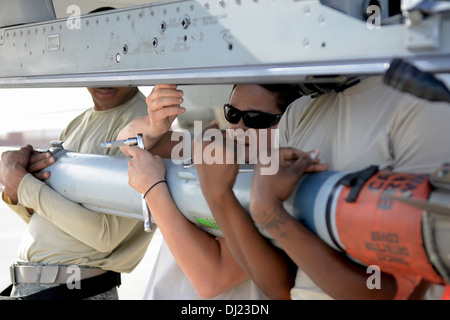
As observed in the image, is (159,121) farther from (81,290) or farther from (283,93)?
(81,290)

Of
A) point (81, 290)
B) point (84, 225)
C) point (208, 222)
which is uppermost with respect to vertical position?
point (208, 222)

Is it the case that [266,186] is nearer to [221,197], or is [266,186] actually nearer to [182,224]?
[221,197]

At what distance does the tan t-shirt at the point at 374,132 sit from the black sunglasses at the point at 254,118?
229mm

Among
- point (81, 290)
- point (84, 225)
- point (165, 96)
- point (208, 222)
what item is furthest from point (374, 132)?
point (81, 290)

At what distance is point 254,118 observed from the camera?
5.27ft

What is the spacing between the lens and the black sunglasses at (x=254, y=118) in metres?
1.60

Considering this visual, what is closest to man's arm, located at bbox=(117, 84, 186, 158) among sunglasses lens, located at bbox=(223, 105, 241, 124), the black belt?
sunglasses lens, located at bbox=(223, 105, 241, 124)

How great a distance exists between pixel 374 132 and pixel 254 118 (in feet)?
1.58

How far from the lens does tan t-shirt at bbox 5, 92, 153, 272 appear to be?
1933 mm

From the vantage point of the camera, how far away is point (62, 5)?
259cm

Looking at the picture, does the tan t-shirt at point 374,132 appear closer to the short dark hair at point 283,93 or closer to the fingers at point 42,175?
the short dark hair at point 283,93

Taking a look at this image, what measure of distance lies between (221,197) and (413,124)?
1.39ft

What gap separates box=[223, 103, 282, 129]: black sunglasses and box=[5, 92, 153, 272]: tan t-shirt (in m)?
0.57

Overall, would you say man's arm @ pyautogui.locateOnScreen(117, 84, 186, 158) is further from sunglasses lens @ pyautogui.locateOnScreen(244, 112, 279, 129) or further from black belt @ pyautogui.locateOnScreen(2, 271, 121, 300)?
black belt @ pyautogui.locateOnScreen(2, 271, 121, 300)
